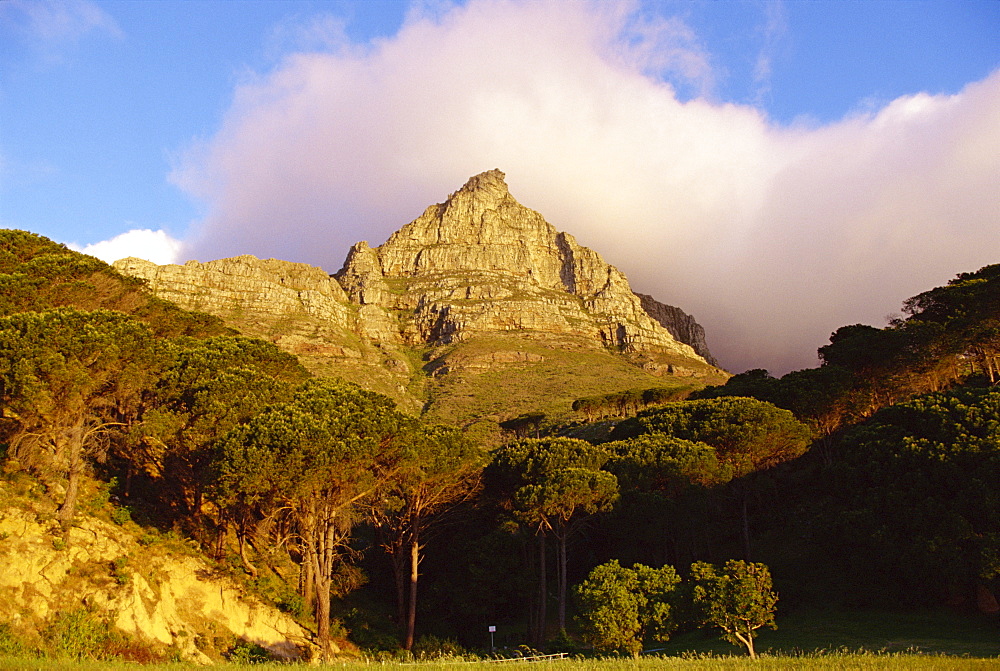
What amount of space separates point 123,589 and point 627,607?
17341 mm

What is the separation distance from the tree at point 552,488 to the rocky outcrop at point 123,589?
12.3 meters

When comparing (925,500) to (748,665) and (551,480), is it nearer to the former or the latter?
(551,480)

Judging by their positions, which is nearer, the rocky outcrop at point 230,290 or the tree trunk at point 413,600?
the tree trunk at point 413,600

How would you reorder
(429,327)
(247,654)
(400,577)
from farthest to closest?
(429,327)
(400,577)
(247,654)

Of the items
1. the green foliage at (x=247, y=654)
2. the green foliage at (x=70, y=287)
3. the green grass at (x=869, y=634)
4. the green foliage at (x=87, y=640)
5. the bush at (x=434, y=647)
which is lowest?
the bush at (x=434, y=647)

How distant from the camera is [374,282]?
190m

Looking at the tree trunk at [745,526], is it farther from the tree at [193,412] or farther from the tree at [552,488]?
the tree at [193,412]

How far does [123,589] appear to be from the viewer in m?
20.4

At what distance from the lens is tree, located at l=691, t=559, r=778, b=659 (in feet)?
61.5

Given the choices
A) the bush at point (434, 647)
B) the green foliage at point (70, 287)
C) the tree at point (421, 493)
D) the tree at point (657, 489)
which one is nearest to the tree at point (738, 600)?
the bush at point (434, 647)

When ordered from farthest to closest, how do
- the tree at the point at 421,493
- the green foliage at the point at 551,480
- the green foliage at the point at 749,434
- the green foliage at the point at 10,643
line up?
the green foliage at the point at 749,434
the green foliage at the point at 551,480
the tree at the point at 421,493
the green foliage at the point at 10,643

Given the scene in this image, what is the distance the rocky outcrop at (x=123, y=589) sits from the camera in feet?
61.6

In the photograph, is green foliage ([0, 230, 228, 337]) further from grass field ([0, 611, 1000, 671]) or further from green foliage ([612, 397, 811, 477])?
green foliage ([612, 397, 811, 477])

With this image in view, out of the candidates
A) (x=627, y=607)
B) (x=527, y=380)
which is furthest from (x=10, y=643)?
(x=527, y=380)
